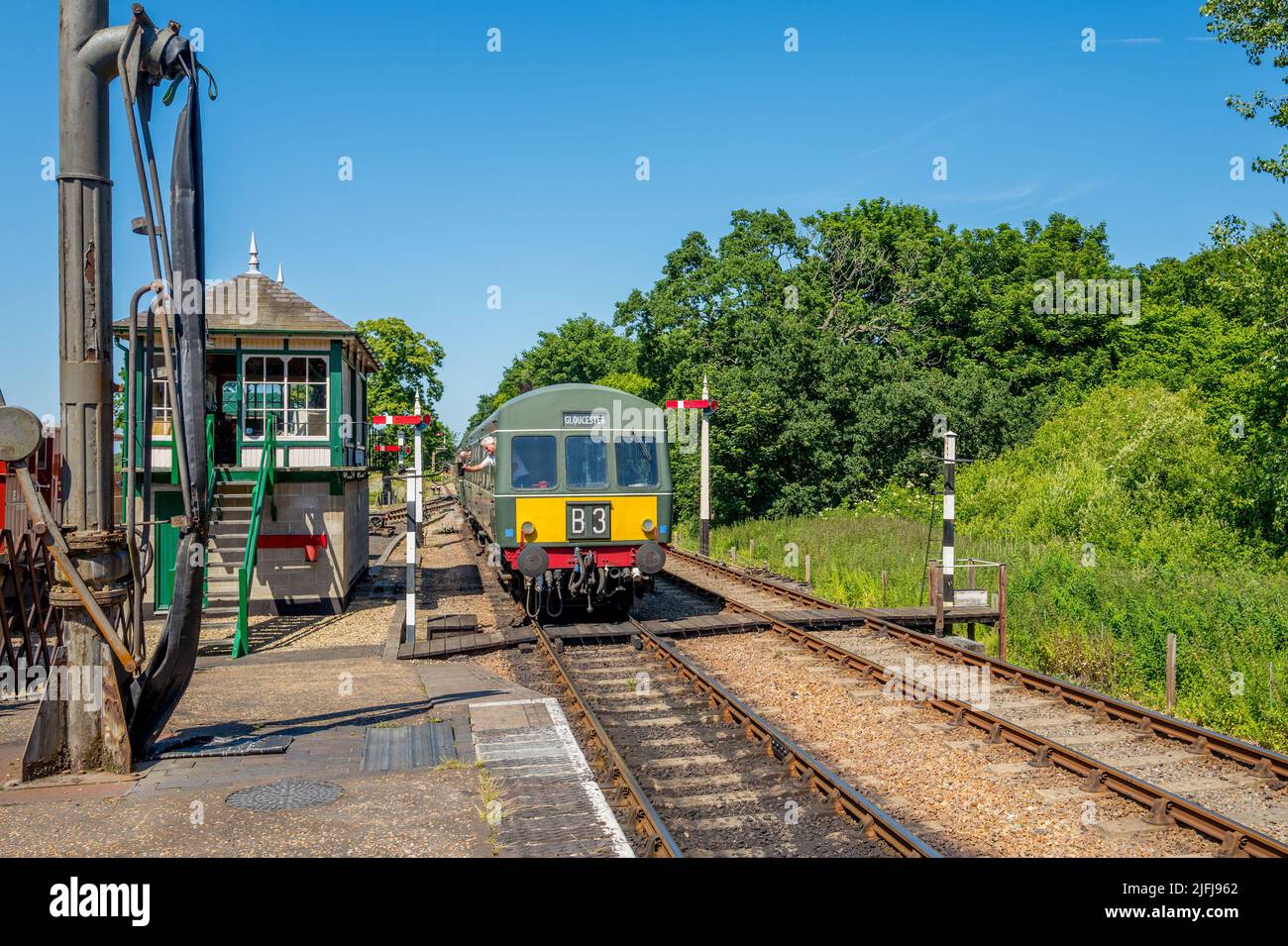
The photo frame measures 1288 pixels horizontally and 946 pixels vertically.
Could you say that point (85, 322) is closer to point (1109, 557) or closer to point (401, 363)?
point (1109, 557)

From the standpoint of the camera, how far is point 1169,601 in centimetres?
1314

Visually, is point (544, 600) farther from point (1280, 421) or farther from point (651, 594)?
point (1280, 421)

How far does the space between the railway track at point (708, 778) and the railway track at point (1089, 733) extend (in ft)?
6.91

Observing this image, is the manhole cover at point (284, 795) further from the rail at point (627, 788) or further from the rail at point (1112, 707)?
the rail at point (1112, 707)

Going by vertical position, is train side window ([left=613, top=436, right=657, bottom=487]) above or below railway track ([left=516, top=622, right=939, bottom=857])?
above

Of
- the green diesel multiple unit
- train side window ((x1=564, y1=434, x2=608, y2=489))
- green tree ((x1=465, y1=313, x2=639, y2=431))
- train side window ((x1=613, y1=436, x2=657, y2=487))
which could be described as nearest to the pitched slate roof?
the green diesel multiple unit

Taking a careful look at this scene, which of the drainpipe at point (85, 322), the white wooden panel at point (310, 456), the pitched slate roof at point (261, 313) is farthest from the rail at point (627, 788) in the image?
the pitched slate roof at point (261, 313)

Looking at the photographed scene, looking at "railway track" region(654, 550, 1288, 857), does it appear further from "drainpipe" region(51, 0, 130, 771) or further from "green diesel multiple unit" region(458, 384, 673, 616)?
"drainpipe" region(51, 0, 130, 771)

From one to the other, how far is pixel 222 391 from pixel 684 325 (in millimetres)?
24527

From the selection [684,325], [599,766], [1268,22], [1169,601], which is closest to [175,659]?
[599,766]

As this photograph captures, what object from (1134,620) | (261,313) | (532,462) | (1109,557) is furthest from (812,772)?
(261,313)

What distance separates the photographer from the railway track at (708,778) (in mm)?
6750

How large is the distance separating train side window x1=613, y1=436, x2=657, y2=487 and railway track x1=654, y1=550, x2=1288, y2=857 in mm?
2992

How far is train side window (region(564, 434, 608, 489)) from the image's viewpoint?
14.8m
